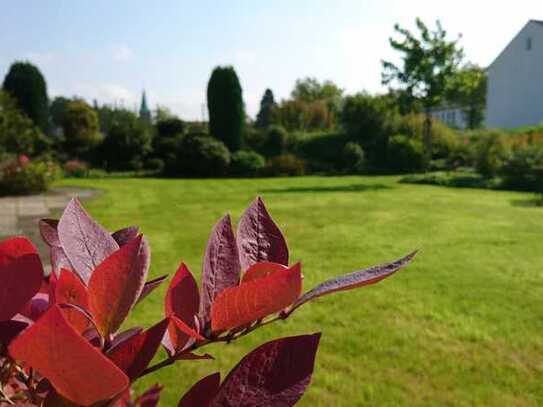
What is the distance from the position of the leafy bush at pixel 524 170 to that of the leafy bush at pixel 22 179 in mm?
11830

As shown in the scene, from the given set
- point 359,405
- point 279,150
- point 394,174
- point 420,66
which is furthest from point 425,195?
point 279,150

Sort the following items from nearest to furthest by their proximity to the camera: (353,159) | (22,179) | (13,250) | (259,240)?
(13,250) < (259,240) < (22,179) < (353,159)

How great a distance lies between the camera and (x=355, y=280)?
1.47 ft

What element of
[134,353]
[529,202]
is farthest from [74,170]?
[134,353]

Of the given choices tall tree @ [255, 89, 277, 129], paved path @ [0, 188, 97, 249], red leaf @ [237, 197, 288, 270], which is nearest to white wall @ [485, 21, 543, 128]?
tall tree @ [255, 89, 277, 129]

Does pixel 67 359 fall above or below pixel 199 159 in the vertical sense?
above

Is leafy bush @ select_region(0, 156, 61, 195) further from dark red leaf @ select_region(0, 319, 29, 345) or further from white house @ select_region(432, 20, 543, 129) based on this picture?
white house @ select_region(432, 20, 543, 129)

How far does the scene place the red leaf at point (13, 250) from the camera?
40 centimetres

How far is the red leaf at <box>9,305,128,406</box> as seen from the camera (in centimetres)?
28

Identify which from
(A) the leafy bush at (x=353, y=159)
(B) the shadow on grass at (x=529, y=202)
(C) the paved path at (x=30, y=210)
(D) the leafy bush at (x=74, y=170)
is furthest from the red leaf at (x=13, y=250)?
(A) the leafy bush at (x=353, y=159)

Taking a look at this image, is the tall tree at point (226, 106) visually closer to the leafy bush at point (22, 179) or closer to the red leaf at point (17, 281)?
the leafy bush at point (22, 179)

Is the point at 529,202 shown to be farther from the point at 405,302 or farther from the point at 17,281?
the point at 17,281

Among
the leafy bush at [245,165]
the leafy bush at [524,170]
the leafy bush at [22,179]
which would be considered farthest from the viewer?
the leafy bush at [245,165]

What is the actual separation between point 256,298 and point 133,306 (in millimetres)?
100
